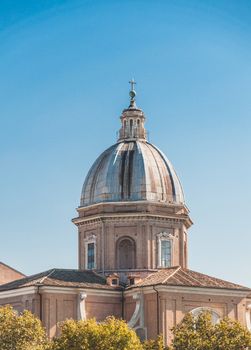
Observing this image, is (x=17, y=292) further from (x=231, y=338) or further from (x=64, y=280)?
(x=231, y=338)

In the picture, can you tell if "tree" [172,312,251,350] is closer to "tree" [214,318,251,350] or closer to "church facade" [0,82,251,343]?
"tree" [214,318,251,350]

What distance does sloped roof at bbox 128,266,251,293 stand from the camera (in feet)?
243

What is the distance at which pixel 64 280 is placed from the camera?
7569 centimetres

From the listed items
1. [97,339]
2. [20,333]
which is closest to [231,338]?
[97,339]

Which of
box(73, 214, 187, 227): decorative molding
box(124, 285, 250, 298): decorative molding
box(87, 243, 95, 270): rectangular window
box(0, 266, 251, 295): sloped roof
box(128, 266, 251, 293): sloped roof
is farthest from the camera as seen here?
box(87, 243, 95, 270): rectangular window

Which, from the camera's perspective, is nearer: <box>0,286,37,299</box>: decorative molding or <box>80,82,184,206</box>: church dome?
<box>0,286,37,299</box>: decorative molding

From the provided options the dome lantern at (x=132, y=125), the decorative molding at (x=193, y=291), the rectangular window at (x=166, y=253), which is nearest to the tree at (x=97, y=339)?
the decorative molding at (x=193, y=291)

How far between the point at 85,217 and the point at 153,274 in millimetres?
7591

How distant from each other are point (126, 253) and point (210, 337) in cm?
1745

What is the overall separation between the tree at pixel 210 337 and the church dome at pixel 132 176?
672 inches

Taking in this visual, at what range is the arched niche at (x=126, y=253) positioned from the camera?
80.8 metres

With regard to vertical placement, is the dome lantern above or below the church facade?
above

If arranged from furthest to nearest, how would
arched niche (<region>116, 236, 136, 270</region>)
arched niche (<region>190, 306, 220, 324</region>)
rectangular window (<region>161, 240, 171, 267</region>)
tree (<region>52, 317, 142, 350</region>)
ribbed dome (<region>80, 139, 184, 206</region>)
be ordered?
ribbed dome (<region>80, 139, 184, 206</region>) → rectangular window (<region>161, 240, 171, 267</region>) → arched niche (<region>116, 236, 136, 270</region>) → arched niche (<region>190, 306, 220, 324</region>) → tree (<region>52, 317, 142, 350</region>)

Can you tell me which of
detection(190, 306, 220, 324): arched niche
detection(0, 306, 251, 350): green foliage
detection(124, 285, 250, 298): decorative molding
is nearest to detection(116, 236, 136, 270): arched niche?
detection(124, 285, 250, 298): decorative molding
